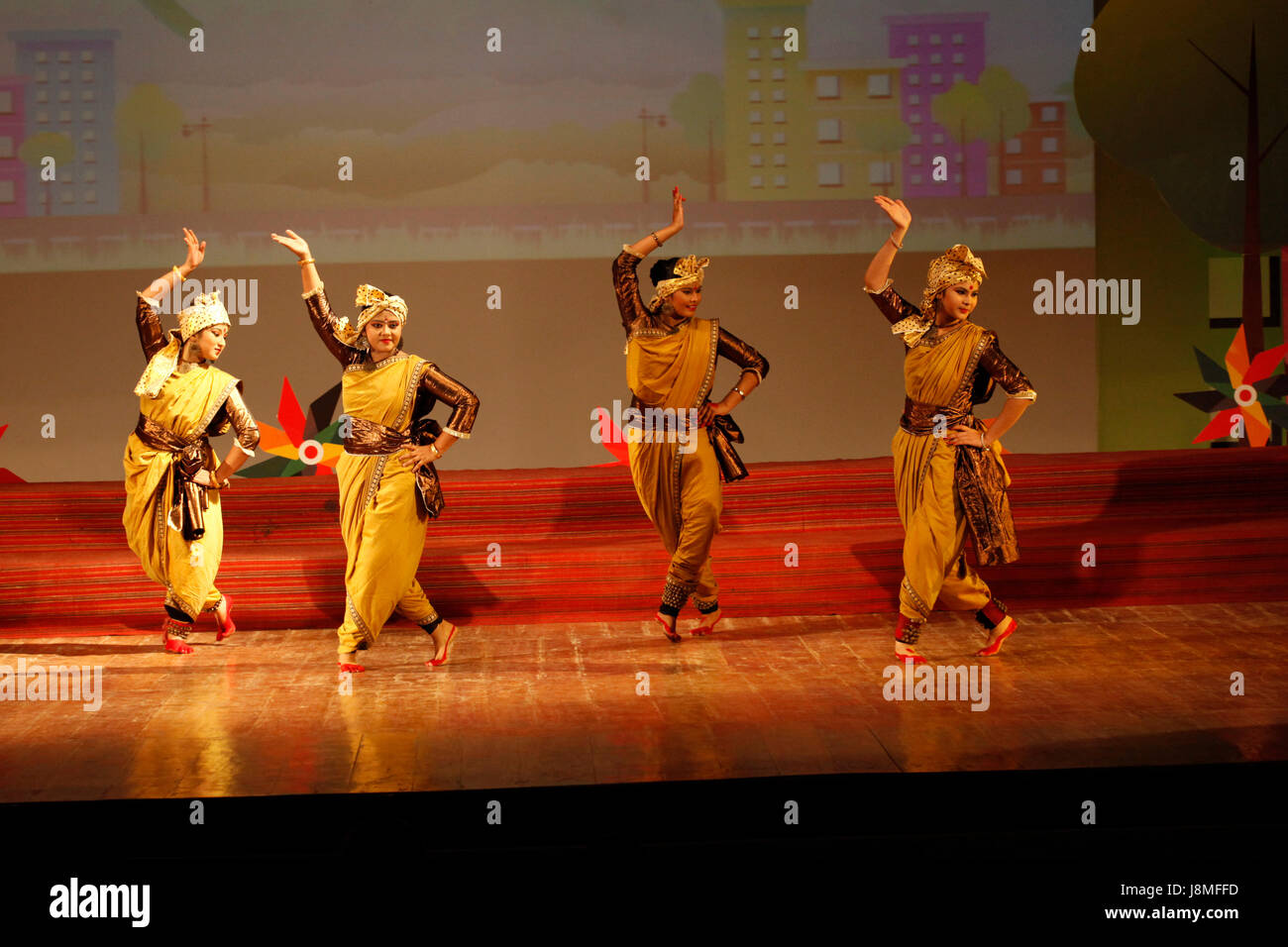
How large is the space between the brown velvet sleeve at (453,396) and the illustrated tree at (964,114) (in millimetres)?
3285

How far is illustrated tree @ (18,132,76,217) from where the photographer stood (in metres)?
6.59

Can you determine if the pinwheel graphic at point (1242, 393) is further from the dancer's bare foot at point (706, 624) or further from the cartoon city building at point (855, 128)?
the dancer's bare foot at point (706, 624)

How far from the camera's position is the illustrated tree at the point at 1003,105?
682 centimetres

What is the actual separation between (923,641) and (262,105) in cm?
415

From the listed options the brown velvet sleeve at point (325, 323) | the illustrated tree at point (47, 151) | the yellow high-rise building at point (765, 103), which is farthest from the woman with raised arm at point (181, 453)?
the yellow high-rise building at point (765, 103)

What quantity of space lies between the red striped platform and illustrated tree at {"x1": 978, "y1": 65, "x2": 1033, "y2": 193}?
1.65 m

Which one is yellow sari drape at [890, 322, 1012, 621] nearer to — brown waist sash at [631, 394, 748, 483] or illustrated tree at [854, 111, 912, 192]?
brown waist sash at [631, 394, 748, 483]

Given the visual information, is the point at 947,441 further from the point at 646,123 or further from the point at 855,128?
the point at 646,123

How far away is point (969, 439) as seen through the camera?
4.73 meters

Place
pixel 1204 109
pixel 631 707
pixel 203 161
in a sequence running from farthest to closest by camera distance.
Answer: pixel 1204 109 < pixel 203 161 < pixel 631 707

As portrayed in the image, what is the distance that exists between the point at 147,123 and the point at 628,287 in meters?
2.98

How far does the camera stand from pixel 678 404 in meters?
5.16

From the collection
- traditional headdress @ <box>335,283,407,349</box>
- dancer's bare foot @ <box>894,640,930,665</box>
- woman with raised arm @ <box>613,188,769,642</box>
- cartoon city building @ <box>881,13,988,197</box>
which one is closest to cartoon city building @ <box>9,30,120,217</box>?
traditional headdress @ <box>335,283,407,349</box>

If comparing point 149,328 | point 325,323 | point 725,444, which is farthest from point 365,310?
point 725,444
